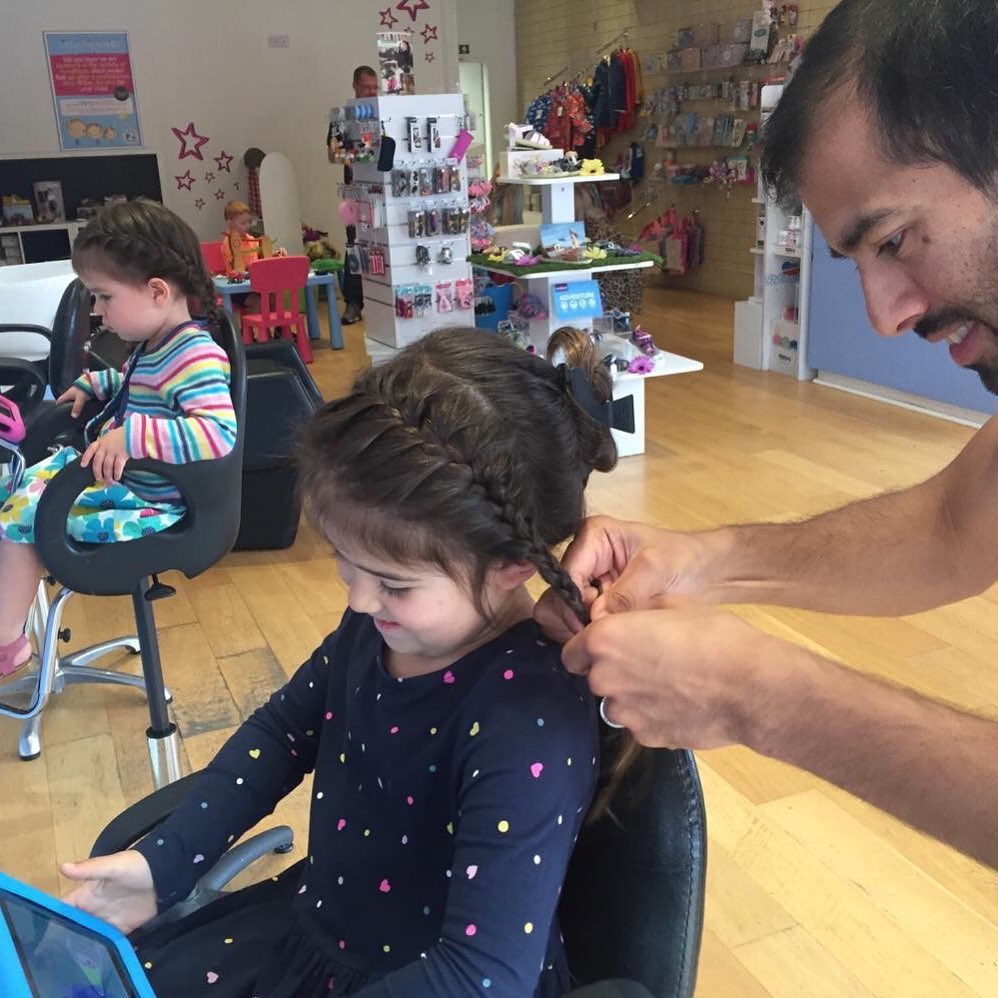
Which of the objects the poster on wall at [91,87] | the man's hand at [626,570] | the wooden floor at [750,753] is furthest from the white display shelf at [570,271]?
the poster on wall at [91,87]

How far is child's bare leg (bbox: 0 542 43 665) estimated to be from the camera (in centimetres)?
214

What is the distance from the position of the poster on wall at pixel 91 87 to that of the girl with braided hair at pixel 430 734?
27.8 ft

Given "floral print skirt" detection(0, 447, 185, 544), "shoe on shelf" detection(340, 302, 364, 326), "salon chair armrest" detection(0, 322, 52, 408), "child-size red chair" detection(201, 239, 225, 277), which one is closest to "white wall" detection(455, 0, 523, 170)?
"shoe on shelf" detection(340, 302, 364, 326)

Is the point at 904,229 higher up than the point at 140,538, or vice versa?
the point at 904,229

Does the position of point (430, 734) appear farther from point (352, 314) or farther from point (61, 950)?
point (352, 314)

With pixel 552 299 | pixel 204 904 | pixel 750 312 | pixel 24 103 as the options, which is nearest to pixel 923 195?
pixel 204 904

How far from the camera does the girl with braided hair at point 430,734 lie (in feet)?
3.08

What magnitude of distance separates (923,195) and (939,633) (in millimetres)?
2115

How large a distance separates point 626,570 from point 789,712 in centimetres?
30

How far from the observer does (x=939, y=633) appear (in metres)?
2.78

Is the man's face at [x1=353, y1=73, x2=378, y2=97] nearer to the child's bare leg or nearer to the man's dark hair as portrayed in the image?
the child's bare leg

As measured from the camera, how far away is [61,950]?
2.59 ft

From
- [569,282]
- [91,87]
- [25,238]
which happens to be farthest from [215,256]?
[569,282]

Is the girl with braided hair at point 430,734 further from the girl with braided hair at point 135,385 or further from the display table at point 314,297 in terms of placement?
the display table at point 314,297
